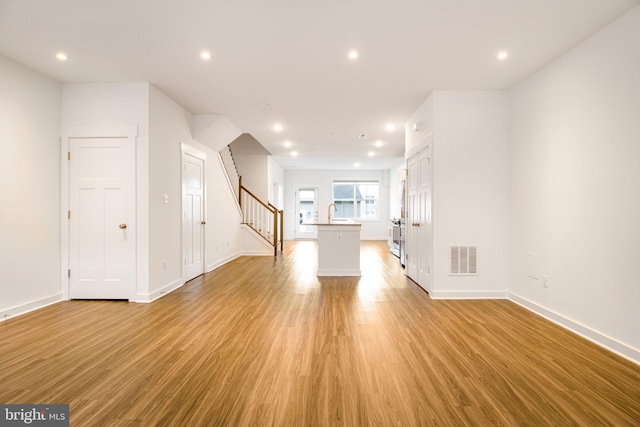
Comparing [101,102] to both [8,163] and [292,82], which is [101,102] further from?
[292,82]

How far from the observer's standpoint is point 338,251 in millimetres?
5977

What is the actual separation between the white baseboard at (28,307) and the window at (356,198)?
9.92 metres

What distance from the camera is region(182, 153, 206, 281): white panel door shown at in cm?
521

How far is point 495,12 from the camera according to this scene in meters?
2.63

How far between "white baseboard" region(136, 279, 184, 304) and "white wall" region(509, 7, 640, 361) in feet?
15.9

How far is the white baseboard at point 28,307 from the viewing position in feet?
11.2

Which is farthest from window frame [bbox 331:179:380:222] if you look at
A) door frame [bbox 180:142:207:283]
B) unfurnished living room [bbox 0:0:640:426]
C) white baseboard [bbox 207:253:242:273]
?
door frame [bbox 180:142:207:283]

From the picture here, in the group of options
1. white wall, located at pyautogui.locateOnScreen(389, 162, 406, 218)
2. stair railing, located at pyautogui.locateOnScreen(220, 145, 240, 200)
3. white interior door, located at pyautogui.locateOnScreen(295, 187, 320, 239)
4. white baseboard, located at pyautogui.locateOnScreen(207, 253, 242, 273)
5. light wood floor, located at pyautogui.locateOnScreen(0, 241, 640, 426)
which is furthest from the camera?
white interior door, located at pyautogui.locateOnScreen(295, 187, 320, 239)

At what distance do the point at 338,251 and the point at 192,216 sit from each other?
108 inches

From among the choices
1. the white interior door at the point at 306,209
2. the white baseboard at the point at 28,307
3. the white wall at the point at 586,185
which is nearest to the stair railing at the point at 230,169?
the white interior door at the point at 306,209

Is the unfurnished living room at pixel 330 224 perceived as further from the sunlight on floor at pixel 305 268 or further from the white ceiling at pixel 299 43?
the sunlight on floor at pixel 305 268

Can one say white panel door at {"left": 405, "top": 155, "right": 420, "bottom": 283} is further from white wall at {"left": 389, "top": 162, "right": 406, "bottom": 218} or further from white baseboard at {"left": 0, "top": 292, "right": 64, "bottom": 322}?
white wall at {"left": 389, "top": 162, "right": 406, "bottom": 218}

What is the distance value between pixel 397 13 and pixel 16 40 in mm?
3656

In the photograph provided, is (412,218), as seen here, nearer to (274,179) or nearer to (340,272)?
(340,272)
